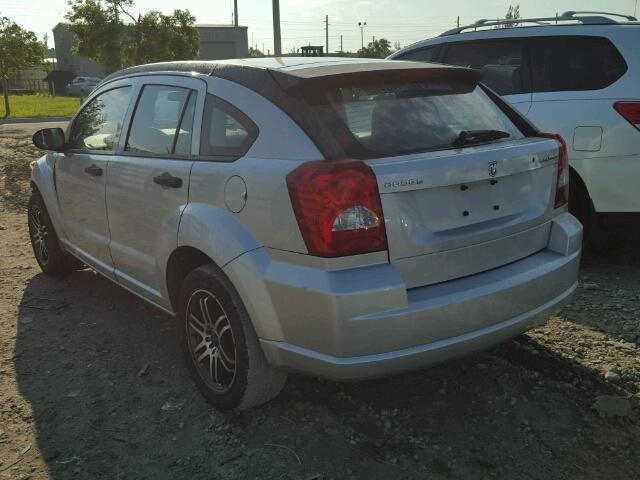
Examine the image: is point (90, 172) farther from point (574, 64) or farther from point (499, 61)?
point (574, 64)

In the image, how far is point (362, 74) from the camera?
2.73 meters

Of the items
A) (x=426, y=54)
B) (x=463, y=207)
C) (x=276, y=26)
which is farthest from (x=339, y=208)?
(x=276, y=26)

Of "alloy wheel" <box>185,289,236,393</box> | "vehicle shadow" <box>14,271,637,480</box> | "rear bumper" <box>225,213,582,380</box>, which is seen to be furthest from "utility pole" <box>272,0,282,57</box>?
"rear bumper" <box>225,213,582,380</box>

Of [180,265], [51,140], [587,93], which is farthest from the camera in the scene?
[587,93]

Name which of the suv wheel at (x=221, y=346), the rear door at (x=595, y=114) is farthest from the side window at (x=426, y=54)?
the suv wheel at (x=221, y=346)

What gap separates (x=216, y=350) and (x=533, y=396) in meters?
1.61

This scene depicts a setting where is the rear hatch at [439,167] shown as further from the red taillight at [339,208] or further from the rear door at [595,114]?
the rear door at [595,114]

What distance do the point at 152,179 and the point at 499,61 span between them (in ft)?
11.4

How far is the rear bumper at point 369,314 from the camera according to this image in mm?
2324

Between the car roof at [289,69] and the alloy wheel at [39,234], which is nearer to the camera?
the car roof at [289,69]

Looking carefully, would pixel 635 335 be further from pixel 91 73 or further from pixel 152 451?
pixel 91 73

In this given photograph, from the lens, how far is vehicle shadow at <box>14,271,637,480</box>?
259cm

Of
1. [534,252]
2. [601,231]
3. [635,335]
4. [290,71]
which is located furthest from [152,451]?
[601,231]

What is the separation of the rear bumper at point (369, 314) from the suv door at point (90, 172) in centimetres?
160
